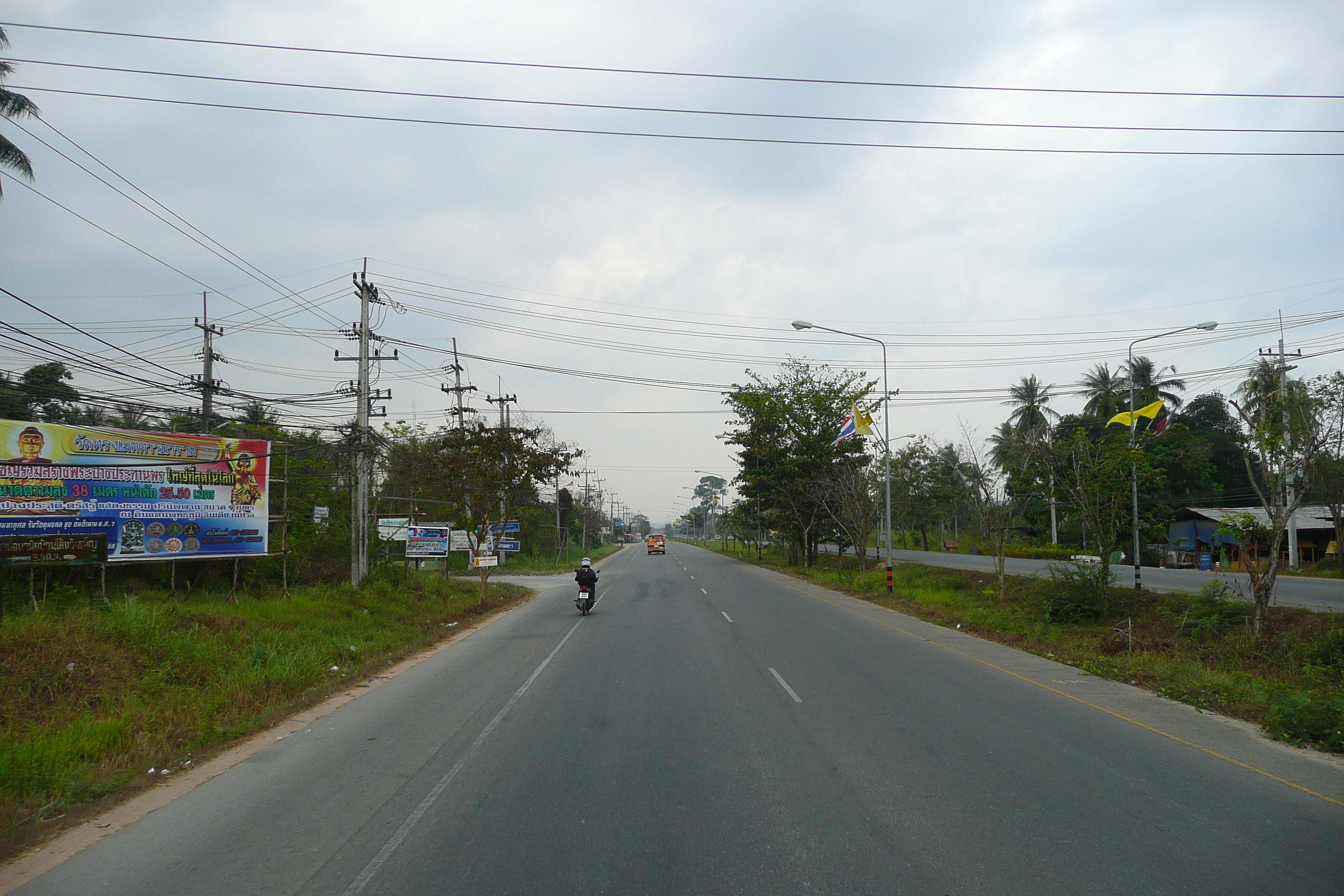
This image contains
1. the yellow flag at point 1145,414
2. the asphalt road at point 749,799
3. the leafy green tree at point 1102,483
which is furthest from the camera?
the yellow flag at point 1145,414

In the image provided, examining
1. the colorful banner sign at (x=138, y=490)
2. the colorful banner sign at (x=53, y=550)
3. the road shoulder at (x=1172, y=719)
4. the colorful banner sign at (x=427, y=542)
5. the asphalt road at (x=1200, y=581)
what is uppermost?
the colorful banner sign at (x=138, y=490)

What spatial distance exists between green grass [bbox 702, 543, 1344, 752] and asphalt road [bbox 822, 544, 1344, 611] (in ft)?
3.57

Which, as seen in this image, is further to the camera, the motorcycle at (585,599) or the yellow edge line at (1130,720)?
the motorcycle at (585,599)

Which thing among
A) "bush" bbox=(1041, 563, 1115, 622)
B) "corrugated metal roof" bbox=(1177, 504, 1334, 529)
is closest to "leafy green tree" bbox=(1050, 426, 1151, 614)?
"bush" bbox=(1041, 563, 1115, 622)

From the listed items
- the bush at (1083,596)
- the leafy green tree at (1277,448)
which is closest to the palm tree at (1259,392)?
the leafy green tree at (1277,448)

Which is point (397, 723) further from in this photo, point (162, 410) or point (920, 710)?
point (162, 410)

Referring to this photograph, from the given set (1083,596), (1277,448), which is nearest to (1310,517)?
(1083,596)

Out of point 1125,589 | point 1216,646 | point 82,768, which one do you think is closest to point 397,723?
point 82,768

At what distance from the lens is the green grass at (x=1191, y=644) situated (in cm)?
920

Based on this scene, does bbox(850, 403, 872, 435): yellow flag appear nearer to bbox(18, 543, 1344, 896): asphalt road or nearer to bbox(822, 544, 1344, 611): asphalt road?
bbox(822, 544, 1344, 611): asphalt road

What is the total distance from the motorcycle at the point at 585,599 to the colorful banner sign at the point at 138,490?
25.7 feet

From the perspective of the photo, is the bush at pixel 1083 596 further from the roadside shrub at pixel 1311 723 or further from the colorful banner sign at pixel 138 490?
the colorful banner sign at pixel 138 490

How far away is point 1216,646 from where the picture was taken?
1395 cm

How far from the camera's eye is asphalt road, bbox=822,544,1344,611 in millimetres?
19422
